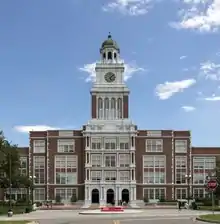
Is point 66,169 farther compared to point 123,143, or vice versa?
point 66,169

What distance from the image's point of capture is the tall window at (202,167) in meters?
124

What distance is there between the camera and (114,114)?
12650 centimetres

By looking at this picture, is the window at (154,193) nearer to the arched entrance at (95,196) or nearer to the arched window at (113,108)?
the arched entrance at (95,196)

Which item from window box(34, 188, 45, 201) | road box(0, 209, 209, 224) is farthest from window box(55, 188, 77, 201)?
road box(0, 209, 209, 224)

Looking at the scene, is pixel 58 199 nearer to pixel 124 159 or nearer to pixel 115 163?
pixel 115 163

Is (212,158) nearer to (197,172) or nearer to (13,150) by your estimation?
(197,172)

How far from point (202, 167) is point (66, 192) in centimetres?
2903

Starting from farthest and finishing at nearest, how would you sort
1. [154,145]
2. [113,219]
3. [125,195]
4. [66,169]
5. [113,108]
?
[113,108], [154,145], [66,169], [125,195], [113,219]

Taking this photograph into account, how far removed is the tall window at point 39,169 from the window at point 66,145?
4.36 m

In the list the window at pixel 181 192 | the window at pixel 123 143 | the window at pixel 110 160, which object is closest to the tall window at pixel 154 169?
the window at pixel 181 192

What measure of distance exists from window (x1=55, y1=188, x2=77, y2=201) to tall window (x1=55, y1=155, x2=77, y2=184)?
1.46 meters

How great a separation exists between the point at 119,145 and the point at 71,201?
1510 centimetres

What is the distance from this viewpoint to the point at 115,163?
121 meters

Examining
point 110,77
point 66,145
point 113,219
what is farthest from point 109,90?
point 113,219
